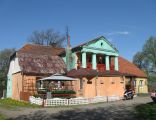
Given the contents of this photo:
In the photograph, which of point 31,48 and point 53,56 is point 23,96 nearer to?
point 53,56

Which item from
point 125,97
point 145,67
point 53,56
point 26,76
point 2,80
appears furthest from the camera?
point 145,67

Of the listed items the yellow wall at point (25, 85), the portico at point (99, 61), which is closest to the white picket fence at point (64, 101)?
the yellow wall at point (25, 85)

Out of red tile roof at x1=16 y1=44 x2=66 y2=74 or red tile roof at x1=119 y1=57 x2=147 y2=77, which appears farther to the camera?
red tile roof at x1=119 y1=57 x2=147 y2=77

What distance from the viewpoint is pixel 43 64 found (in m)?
36.0

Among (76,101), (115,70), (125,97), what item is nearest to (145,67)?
(115,70)

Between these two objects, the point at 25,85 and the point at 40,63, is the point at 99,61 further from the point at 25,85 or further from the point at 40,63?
the point at 25,85

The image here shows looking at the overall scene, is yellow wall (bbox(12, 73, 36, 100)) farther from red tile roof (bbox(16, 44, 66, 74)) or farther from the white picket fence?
the white picket fence

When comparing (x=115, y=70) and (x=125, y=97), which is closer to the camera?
(x=125, y=97)

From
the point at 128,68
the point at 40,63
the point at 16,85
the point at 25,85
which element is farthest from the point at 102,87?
the point at 128,68

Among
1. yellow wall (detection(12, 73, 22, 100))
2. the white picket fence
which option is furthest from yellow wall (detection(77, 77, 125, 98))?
yellow wall (detection(12, 73, 22, 100))

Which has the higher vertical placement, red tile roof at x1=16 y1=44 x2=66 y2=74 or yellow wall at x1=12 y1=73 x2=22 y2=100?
red tile roof at x1=16 y1=44 x2=66 y2=74

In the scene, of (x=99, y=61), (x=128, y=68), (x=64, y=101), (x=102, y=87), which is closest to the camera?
(x=64, y=101)

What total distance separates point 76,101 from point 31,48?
20628mm

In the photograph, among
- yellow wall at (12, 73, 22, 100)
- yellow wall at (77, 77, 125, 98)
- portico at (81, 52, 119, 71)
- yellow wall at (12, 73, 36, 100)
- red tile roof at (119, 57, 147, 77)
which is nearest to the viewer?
yellow wall at (12, 73, 36, 100)
